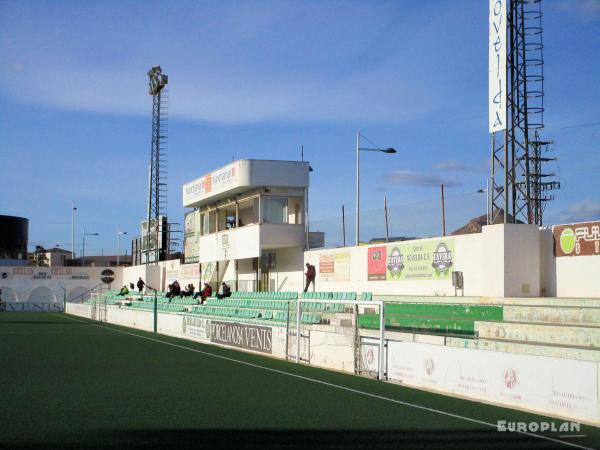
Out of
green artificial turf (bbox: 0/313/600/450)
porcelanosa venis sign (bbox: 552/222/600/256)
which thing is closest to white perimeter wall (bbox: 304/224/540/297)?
porcelanosa venis sign (bbox: 552/222/600/256)

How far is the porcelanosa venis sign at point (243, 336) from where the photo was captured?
891 inches

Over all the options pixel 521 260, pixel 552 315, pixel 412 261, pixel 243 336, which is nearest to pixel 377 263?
pixel 412 261

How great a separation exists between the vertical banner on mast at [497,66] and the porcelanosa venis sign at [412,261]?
4.77 metres

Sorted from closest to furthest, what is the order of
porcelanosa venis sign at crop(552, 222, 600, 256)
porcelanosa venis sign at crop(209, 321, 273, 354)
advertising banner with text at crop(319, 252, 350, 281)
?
porcelanosa venis sign at crop(552, 222, 600, 256) < porcelanosa venis sign at crop(209, 321, 273, 354) < advertising banner with text at crop(319, 252, 350, 281)

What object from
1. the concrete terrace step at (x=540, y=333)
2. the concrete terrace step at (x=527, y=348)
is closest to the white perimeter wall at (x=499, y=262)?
the concrete terrace step at (x=540, y=333)

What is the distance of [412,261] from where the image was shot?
29406mm

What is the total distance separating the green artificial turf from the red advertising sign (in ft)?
40.1

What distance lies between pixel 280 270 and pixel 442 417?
28693mm

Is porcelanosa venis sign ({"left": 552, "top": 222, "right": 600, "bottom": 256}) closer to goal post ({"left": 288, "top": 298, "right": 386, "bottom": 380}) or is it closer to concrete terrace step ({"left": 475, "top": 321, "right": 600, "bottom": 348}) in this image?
concrete terrace step ({"left": 475, "top": 321, "right": 600, "bottom": 348})

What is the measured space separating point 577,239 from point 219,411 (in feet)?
48.6

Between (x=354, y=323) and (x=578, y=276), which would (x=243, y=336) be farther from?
(x=578, y=276)

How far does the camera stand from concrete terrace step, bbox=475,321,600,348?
53.1 feet

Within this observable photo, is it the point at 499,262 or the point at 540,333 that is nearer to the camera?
the point at 540,333

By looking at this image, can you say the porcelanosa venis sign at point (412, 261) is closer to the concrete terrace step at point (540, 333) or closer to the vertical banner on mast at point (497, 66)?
the vertical banner on mast at point (497, 66)
